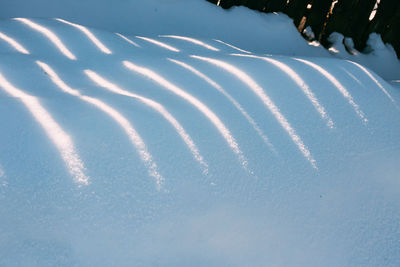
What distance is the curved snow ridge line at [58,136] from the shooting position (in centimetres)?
88

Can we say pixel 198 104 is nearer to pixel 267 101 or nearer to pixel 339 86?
pixel 267 101

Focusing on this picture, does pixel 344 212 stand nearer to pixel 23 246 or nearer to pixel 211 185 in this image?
pixel 211 185

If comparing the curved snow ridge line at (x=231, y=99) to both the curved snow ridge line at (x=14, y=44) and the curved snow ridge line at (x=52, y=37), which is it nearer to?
the curved snow ridge line at (x=52, y=37)

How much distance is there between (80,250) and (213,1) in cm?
252

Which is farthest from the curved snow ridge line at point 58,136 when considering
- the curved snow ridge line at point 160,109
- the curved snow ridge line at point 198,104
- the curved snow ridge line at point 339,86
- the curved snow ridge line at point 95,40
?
the curved snow ridge line at point 339,86

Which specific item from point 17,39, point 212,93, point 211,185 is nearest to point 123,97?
point 212,93

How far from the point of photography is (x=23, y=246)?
0.75 metres

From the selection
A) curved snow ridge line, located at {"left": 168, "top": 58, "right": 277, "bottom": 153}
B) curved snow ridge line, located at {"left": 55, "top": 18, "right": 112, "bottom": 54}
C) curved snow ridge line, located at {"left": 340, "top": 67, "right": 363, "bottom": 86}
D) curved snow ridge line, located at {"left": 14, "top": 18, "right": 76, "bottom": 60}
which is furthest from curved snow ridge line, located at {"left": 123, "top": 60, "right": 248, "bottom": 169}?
curved snow ridge line, located at {"left": 340, "top": 67, "right": 363, "bottom": 86}

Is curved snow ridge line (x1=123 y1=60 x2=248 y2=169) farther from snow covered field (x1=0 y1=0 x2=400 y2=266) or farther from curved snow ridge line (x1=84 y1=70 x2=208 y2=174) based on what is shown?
curved snow ridge line (x1=84 y1=70 x2=208 y2=174)

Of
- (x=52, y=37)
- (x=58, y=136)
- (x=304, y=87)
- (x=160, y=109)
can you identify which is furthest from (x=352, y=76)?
(x=52, y=37)

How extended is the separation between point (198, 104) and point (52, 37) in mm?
1048

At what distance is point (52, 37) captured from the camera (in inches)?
66.2

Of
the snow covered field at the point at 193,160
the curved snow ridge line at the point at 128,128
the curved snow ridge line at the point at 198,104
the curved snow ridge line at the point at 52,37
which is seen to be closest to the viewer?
the snow covered field at the point at 193,160

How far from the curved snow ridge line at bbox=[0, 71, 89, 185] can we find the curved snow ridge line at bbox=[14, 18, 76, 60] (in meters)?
0.51
